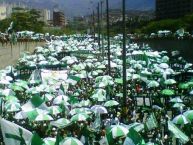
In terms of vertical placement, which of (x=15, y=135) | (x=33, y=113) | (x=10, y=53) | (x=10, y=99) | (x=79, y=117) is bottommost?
(x=10, y=53)

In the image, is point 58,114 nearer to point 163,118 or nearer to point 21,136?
point 163,118

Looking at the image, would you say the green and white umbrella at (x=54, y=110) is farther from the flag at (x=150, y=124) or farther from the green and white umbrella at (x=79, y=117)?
the flag at (x=150, y=124)

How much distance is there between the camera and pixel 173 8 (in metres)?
102

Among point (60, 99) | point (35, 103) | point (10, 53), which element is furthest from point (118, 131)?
point (10, 53)

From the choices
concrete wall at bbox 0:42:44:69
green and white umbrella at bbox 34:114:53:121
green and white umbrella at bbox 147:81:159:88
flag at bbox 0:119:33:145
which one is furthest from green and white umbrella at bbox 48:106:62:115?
concrete wall at bbox 0:42:44:69

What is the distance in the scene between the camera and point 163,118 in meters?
15.2

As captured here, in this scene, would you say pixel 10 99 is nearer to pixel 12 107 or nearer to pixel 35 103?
pixel 12 107

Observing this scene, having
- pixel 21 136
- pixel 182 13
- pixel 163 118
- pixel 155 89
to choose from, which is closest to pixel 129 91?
pixel 155 89

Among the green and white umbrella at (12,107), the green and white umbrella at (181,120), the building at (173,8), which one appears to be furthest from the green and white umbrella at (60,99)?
the building at (173,8)

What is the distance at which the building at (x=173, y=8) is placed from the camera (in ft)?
318

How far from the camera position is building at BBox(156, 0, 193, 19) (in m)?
96.9

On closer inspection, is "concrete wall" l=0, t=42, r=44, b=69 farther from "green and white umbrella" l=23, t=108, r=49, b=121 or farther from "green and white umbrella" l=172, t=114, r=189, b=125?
"green and white umbrella" l=172, t=114, r=189, b=125

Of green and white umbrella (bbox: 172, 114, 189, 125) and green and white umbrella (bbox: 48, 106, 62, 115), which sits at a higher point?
green and white umbrella (bbox: 172, 114, 189, 125)

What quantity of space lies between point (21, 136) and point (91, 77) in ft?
62.2
